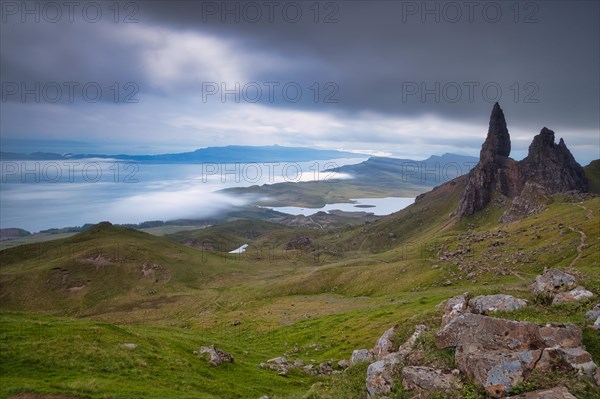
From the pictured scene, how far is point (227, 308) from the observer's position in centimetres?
12381

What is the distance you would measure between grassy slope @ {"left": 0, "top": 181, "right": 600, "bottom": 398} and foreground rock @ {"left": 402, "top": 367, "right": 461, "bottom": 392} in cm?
515

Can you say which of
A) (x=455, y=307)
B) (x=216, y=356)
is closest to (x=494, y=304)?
(x=455, y=307)

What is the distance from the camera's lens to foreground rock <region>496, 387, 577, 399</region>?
52.9ft

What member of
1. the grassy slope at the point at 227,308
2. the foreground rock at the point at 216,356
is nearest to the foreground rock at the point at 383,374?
the grassy slope at the point at 227,308

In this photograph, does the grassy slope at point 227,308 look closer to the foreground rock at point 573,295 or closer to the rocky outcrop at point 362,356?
the foreground rock at point 573,295

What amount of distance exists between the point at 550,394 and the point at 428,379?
6492 millimetres

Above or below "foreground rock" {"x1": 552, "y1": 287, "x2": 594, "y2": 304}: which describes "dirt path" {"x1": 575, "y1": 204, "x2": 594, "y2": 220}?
below

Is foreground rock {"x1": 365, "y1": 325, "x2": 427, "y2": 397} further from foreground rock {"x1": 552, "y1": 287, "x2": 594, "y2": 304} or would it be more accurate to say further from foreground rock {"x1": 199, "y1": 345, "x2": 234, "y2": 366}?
foreground rock {"x1": 199, "y1": 345, "x2": 234, "y2": 366}

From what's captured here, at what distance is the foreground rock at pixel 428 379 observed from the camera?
20297 mm

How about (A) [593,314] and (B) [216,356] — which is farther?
(B) [216,356]

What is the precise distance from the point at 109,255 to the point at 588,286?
192805mm

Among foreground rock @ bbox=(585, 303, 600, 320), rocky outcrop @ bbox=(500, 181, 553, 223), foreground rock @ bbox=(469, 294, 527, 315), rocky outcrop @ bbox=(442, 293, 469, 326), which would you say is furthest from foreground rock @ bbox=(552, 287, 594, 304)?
rocky outcrop @ bbox=(500, 181, 553, 223)

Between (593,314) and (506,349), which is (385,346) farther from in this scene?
(593,314)

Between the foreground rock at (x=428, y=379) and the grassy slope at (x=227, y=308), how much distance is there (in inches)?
203
